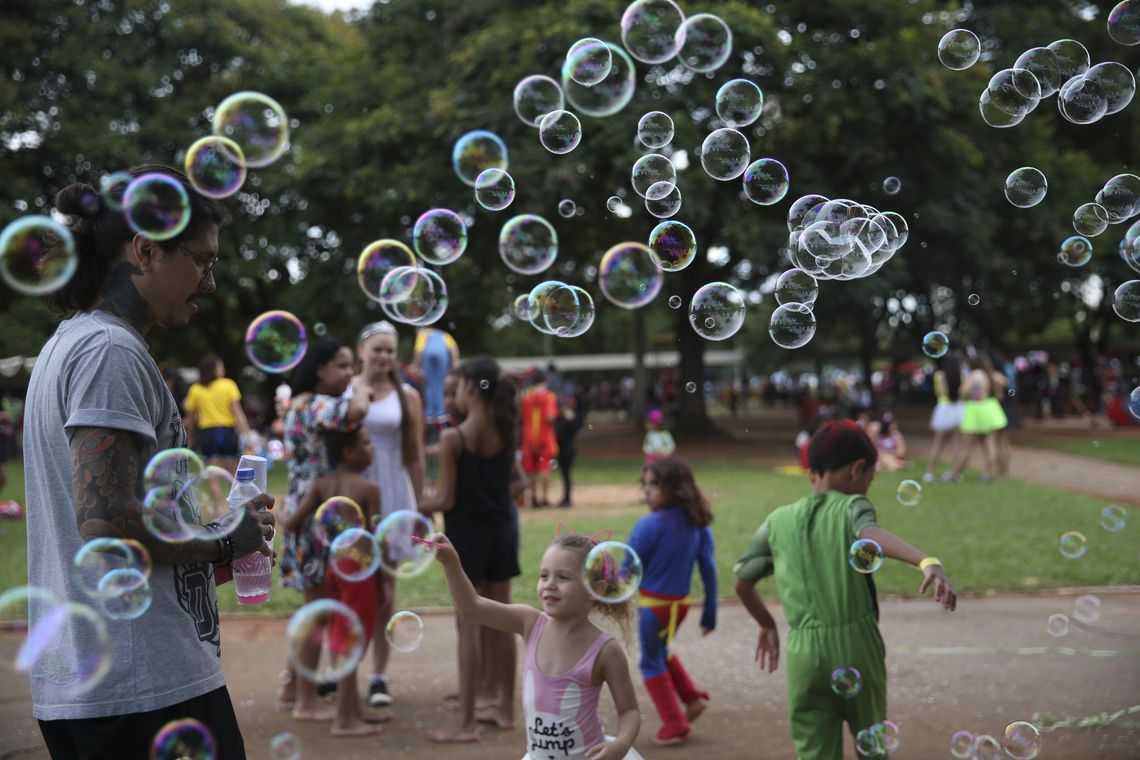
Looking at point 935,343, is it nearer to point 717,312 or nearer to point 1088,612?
point 717,312

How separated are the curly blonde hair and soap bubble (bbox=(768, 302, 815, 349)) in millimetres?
1555

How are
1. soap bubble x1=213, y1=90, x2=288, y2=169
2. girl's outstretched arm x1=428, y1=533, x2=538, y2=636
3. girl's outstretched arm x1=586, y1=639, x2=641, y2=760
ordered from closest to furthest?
girl's outstretched arm x1=586, y1=639, x2=641, y2=760
girl's outstretched arm x1=428, y1=533, x2=538, y2=636
soap bubble x1=213, y1=90, x2=288, y2=169

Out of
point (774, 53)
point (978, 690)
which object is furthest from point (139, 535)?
point (774, 53)

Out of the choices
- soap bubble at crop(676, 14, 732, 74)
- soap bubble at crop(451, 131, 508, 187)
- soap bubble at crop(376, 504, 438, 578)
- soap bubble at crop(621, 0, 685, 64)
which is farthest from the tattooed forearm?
soap bubble at crop(676, 14, 732, 74)

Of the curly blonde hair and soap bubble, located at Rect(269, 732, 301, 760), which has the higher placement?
the curly blonde hair

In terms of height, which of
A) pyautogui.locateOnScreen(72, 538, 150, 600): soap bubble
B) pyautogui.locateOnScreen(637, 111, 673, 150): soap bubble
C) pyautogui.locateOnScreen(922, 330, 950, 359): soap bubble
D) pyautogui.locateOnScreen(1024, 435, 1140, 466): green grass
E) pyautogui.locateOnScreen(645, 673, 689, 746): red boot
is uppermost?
pyautogui.locateOnScreen(637, 111, 673, 150): soap bubble

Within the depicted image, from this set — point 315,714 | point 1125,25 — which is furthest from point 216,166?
point 1125,25

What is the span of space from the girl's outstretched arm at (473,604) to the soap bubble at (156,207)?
1.16m

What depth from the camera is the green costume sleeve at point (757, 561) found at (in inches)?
148

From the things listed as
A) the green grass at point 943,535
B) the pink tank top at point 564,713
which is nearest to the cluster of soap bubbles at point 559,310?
the pink tank top at point 564,713

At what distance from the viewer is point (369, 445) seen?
5.15 metres

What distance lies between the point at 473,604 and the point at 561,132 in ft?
8.65

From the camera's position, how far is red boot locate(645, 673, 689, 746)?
4.65m

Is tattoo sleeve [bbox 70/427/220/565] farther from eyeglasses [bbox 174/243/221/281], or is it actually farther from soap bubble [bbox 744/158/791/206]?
soap bubble [bbox 744/158/791/206]
